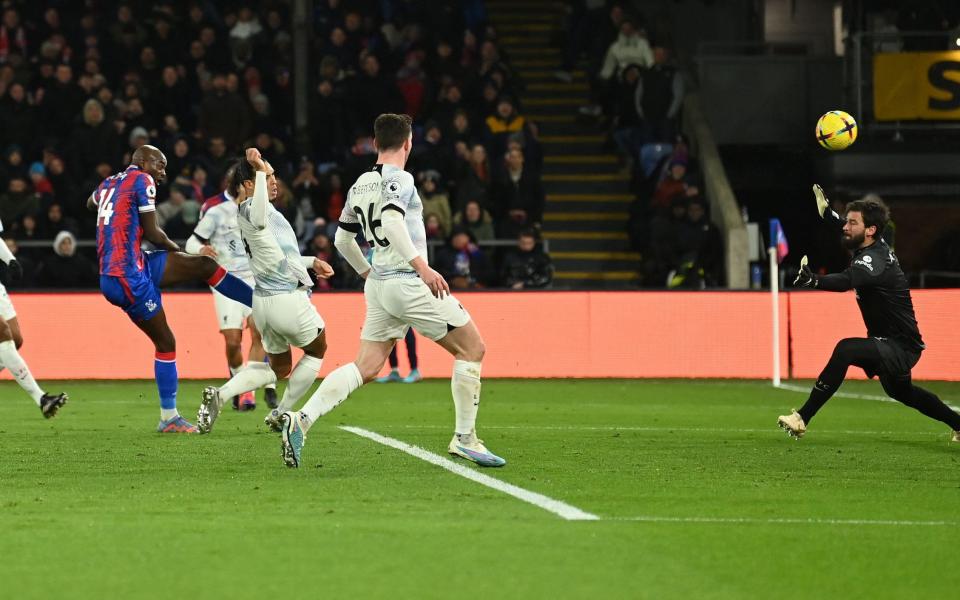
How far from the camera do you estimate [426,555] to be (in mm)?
6914

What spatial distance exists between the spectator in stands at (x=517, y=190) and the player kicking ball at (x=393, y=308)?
12945mm

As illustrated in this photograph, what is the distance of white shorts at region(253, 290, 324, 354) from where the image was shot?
11.7 metres

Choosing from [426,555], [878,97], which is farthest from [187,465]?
[878,97]

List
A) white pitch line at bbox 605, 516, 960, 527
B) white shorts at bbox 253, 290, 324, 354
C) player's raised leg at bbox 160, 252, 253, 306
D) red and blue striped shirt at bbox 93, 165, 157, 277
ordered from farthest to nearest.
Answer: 1. player's raised leg at bbox 160, 252, 253, 306
2. red and blue striped shirt at bbox 93, 165, 157, 277
3. white shorts at bbox 253, 290, 324, 354
4. white pitch line at bbox 605, 516, 960, 527

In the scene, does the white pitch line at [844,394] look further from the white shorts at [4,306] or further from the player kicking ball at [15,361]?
the white shorts at [4,306]

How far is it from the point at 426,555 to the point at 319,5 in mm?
20290

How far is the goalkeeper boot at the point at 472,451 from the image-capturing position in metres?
10.0

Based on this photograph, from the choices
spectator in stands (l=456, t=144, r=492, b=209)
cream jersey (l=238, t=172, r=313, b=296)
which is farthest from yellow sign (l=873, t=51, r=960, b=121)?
cream jersey (l=238, t=172, r=313, b=296)

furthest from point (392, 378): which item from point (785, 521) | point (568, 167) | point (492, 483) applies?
point (785, 521)

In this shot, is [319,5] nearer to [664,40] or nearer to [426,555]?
[664,40]

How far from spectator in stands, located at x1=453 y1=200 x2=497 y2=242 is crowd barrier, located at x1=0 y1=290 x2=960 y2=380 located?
2.38 metres

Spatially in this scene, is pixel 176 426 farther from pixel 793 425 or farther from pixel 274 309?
pixel 793 425

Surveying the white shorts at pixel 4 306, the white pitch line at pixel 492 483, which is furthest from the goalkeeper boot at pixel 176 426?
the white shorts at pixel 4 306

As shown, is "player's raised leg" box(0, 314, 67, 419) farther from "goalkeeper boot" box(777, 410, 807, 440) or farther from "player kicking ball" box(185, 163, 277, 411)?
"goalkeeper boot" box(777, 410, 807, 440)
